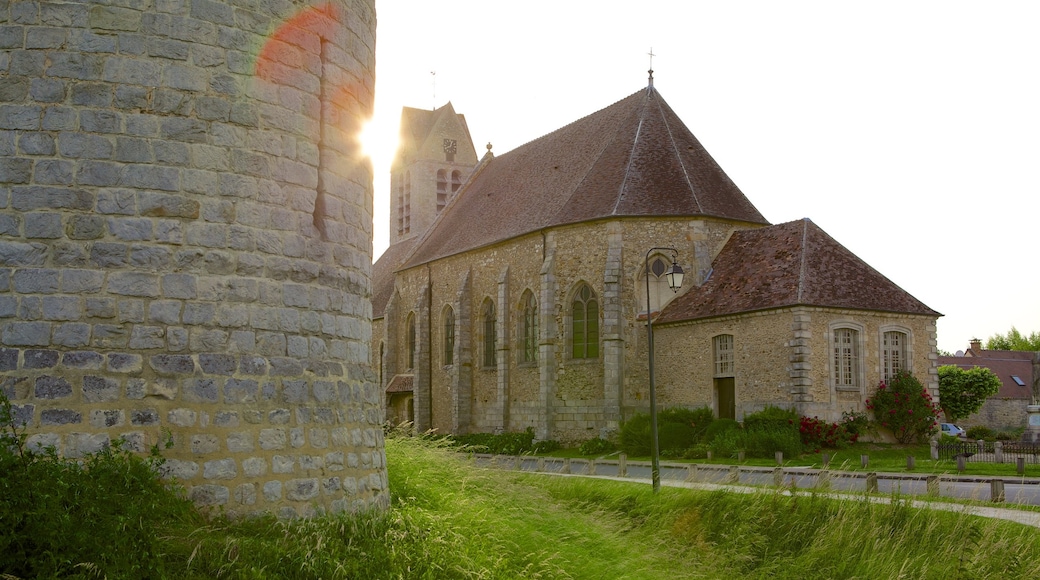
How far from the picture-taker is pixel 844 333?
25.2m

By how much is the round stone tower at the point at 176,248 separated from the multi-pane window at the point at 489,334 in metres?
26.4

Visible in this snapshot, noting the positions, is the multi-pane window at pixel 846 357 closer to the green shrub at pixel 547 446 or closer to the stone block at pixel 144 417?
the green shrub at pixel 547 446

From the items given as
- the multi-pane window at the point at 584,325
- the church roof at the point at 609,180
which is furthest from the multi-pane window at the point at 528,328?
the church roof at the point at 609,180

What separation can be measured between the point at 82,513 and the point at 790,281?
842 inches

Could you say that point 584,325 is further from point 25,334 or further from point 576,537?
point 25,334

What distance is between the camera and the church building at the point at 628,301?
82.8ft

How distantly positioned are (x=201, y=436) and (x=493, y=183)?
32.4 meters

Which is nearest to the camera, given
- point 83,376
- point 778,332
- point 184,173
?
point 83,376

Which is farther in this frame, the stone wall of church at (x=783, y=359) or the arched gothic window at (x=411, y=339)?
the arched gothic window at (x=411, y=339)

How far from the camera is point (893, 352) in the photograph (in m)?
26.0

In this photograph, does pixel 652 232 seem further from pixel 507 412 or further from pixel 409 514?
pixel 409 514

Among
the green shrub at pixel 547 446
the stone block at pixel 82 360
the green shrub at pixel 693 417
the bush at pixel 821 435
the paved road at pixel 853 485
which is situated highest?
the stone block at pixel 82 360

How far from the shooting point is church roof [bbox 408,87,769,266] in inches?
1153

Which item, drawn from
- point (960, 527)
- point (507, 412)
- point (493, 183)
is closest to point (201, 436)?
point (960, 527)
